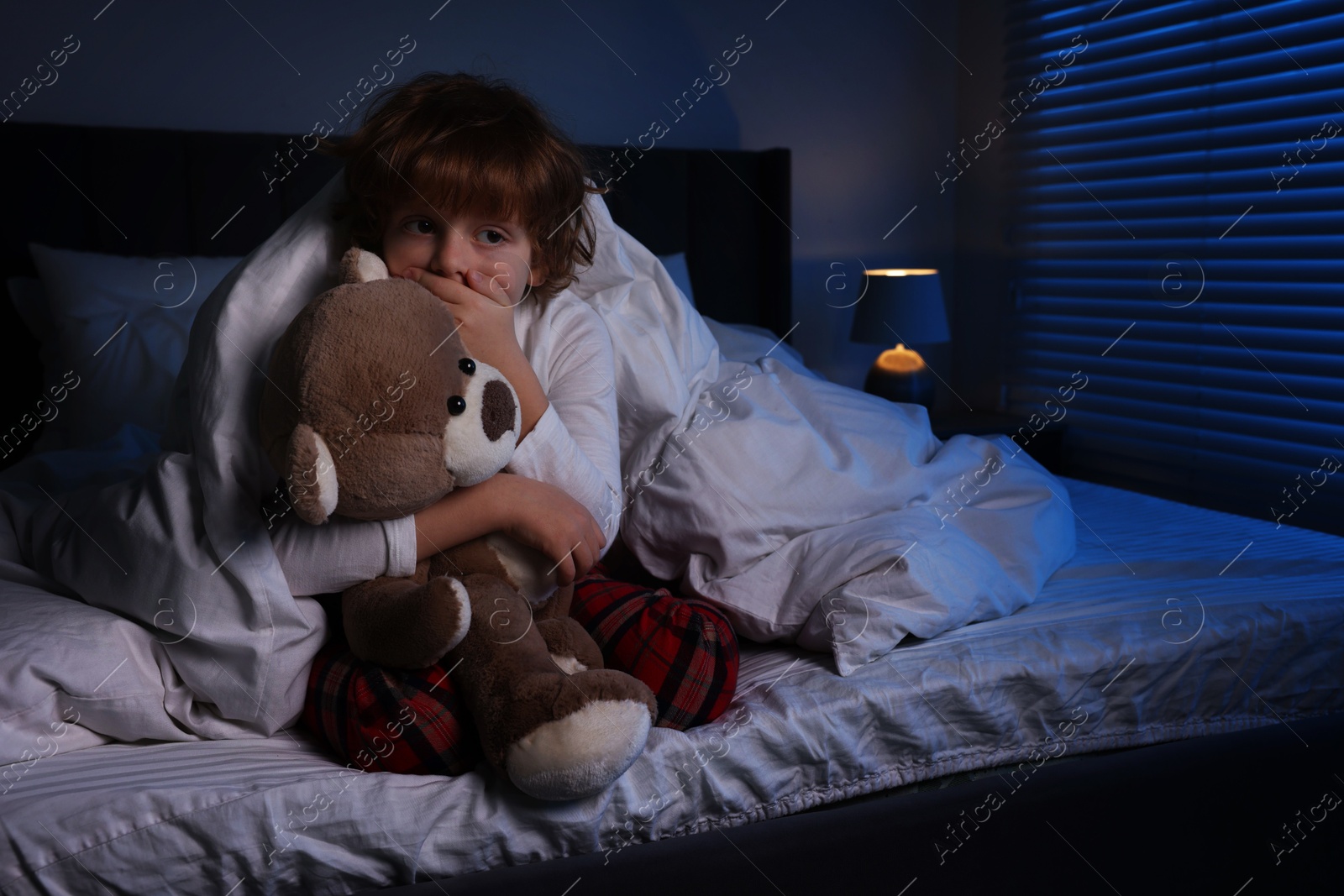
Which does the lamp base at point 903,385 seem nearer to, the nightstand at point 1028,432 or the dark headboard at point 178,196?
the nightstand at point 1028,432

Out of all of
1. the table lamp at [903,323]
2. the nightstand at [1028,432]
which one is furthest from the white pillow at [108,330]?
the nightstand at [1028,432]

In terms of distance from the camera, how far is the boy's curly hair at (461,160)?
100 centimetres

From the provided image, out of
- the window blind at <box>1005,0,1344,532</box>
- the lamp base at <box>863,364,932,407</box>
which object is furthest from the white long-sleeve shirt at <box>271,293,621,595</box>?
the window blind at <box>1005,0,1344,532</box>

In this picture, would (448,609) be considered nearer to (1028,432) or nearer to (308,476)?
(308,476)

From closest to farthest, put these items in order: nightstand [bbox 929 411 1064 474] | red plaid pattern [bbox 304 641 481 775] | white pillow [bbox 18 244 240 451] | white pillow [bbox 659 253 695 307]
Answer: red plaid pattern [bbox 304 641 481 775] < white pillow [bbox 18 244 240 451] < white pillow [bbox 659 253 695 307] < nightstand [bbox 929 411 1064 474]

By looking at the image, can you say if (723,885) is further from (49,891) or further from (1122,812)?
(49,891)

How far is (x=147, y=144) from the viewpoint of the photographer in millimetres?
1997

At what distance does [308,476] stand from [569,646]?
1.05 ft

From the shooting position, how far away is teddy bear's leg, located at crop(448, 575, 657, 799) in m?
0.80

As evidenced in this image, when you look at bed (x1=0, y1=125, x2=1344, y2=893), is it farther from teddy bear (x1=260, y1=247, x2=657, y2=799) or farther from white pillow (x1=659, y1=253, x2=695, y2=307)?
white pillow (x1=659, y1=253, x2=695, y2=307)

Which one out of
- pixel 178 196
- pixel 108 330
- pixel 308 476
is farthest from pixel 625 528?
pixel 178 196

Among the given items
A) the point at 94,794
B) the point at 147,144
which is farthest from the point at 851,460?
the point at 147,144

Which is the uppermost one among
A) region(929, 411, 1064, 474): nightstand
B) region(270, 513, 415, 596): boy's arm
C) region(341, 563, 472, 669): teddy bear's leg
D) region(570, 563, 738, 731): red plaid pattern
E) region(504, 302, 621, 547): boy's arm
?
region(504, 302, 621, 547): boy's arm

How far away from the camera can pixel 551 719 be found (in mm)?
805
